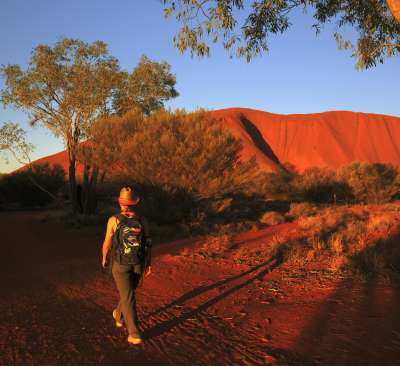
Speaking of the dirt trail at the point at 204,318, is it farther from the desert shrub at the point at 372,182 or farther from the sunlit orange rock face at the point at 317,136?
the sunlit orange rock face at the point at 317,136

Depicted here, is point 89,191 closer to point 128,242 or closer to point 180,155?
point 180,155

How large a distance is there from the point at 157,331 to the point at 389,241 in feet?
20.9

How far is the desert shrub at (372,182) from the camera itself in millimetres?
24141

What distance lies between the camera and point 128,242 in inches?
157

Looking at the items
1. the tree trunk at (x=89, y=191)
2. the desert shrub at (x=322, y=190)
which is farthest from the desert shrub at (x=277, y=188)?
the tree trunk at (x=89, y=191)

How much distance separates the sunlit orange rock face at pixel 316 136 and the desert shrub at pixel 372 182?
36697 millimetres

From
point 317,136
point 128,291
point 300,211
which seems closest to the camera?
point 128,291

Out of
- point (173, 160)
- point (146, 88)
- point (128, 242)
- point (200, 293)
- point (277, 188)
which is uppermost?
point (146, 88)

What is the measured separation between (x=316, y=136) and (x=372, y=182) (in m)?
53.2

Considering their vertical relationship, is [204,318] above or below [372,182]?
below

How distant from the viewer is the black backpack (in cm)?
399

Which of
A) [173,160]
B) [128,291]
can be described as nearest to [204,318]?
[128,291]

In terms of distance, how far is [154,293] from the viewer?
245 inches

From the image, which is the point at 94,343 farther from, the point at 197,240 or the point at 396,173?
the point at 396,173
